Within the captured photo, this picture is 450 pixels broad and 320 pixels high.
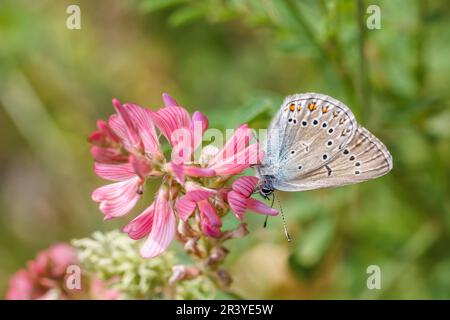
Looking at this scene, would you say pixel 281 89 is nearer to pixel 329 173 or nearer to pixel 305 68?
pixel 305 68

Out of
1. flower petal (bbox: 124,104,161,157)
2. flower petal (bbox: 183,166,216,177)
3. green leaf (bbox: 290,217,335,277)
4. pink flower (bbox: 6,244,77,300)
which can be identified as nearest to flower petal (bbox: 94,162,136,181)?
flower petal (bbox: 124,104,161,157)

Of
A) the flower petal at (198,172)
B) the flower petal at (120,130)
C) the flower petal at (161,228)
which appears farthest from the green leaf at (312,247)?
the flower petal at (120,130)

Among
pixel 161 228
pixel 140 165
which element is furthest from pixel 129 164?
pixel 161 228

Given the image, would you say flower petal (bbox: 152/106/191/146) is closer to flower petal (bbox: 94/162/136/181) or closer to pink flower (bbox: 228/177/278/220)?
flower petal (bbox: 94/162/136/181)

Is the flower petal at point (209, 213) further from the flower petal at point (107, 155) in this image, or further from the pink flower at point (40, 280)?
A: the pink flower at point (40, 280)

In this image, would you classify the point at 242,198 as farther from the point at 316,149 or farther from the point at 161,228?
the point at 316,149
